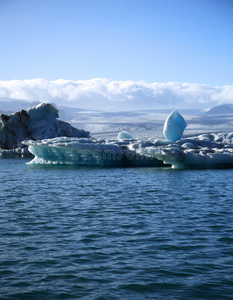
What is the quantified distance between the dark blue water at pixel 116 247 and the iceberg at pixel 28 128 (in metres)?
34.3

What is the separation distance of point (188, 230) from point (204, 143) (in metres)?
20.6

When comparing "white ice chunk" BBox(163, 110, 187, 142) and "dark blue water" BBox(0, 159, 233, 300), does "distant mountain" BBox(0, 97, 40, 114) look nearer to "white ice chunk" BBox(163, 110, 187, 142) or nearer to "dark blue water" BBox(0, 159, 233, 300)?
"white ice chunk" BBox(163, 110, 187, 142)

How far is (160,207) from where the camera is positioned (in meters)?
11.8

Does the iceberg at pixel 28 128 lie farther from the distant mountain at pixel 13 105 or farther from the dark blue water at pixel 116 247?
the distant mountain at pixel 13 105

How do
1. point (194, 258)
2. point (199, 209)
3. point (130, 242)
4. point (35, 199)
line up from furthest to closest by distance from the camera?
point (35, 199), point (199, 209), point (130, 242), point (194, 258)

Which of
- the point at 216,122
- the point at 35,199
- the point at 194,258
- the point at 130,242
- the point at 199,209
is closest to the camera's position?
the point at 194,258

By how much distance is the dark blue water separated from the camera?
5.81 meters

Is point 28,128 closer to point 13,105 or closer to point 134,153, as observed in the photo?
point 134,153

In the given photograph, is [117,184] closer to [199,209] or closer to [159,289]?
[199,209]

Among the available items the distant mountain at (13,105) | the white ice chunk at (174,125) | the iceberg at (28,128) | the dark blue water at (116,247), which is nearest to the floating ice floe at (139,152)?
the white ice chunk at (174,125)

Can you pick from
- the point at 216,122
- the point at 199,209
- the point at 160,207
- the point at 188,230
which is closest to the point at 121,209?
the point at 160,207

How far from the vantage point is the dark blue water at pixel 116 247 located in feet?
19.1

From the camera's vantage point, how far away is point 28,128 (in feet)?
160

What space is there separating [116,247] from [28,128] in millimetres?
42556
